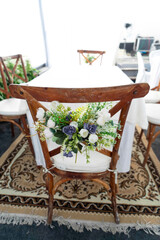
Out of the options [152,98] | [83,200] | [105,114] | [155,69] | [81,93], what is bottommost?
[83,200]

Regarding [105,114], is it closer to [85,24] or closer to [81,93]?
[81,93]

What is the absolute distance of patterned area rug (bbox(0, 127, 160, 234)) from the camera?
3.81ft

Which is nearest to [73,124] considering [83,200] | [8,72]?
[83,200]

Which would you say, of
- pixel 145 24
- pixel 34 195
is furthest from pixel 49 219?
pixel 145 24

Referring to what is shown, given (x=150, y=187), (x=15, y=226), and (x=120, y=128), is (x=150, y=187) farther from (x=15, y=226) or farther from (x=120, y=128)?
(x=15, y=226)

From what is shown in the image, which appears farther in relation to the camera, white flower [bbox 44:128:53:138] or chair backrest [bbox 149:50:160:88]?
chair backrest [bbox 149:50:160:88]

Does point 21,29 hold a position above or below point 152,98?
above

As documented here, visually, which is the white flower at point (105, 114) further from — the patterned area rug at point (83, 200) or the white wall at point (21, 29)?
the white wall at point (21, 29)

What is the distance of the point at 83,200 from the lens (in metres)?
1.31

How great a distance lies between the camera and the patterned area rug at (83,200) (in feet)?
3.81

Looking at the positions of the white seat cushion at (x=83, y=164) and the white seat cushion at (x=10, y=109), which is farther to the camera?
the white seat cushion at (x=10, y=109)

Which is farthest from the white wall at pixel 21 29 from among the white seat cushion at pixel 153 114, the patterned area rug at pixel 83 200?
the white seat cushion at pixel 153 114

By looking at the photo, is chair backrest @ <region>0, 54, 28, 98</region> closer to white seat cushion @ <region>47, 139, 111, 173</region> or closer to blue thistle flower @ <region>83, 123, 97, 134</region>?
white seat cushion @ <region>47, 139, 111, 173</region>

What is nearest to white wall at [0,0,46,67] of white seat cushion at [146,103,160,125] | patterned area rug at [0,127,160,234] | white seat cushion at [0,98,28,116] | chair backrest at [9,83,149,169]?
white seat cushion at [0,98,28,116]
